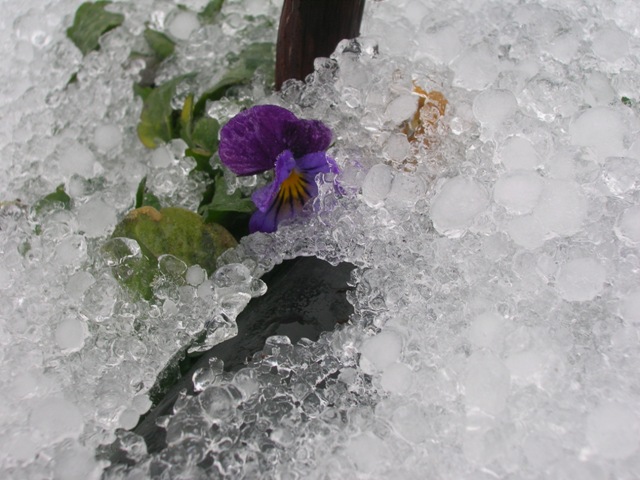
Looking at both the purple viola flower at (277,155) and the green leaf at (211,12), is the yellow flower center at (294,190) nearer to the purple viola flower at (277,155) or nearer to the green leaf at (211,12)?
the purple viola flower at (277,155)

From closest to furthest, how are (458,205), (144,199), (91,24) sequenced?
(458,205) < (144,199) < (91,24)

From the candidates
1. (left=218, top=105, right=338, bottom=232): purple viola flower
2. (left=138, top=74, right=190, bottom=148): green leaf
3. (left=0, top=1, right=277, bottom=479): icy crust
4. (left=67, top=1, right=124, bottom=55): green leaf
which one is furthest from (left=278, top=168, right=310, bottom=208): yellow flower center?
(left=67, top=1, right=124, bottom=55): green leaf

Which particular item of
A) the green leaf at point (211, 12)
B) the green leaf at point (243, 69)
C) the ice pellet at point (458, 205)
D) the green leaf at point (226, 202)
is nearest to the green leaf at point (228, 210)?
the green leaf at point (226, 202)

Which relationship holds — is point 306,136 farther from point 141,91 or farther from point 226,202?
point 141,91

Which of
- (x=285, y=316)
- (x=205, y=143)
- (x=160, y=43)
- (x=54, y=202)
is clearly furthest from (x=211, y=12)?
(x=285, y=316)

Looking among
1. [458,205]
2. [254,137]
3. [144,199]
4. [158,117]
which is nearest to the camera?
[458,205]

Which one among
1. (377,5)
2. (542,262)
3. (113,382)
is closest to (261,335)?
(113,382)

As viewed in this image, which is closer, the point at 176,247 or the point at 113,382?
the point at 113,382

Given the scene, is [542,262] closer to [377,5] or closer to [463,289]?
[463,289]
